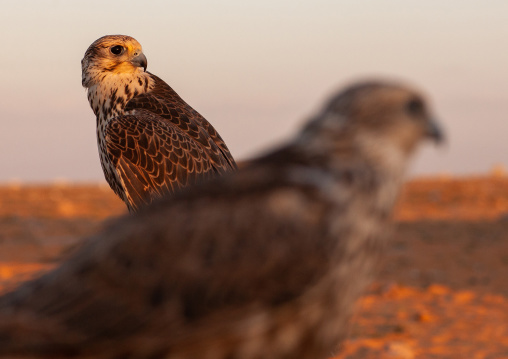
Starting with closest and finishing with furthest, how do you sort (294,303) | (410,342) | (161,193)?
(294,303), (161,193), (410,342)

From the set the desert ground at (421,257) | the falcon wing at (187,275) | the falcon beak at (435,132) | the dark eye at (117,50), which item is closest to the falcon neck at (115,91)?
the dark eye at (117,50)

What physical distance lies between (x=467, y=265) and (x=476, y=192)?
27.4 feet

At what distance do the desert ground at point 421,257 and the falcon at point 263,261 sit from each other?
14.0 feet

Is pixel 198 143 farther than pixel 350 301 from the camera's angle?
Yes

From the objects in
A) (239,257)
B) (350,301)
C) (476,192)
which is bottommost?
(476,192)

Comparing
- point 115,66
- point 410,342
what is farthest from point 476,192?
point 115,66

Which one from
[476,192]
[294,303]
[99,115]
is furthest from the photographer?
[476,192]

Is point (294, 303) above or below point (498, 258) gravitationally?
above

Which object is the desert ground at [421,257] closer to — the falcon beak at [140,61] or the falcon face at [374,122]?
the falcon beak at [140,61]

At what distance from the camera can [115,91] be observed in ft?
22.5

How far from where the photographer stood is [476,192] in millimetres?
25344

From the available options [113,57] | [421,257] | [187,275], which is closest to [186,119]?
[113,57]

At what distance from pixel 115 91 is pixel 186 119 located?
658 millimetres

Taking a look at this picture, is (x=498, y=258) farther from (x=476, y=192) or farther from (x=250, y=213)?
(x=250, y=213)
